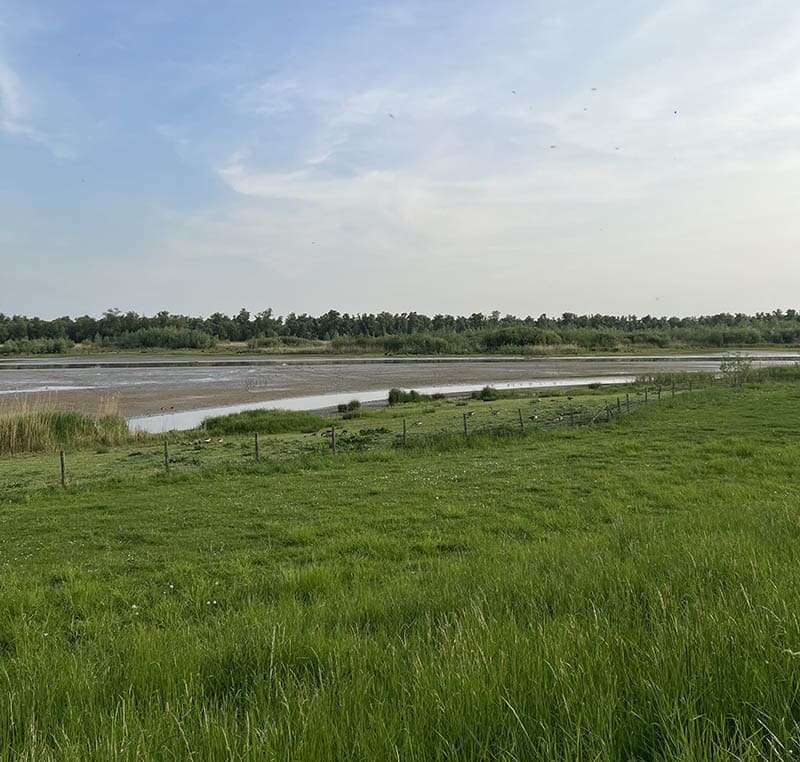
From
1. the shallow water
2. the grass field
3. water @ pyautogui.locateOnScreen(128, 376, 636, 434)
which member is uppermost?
the grass field

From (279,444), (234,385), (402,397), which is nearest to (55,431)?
(279,444)

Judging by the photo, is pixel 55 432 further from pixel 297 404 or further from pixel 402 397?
pixel 402 397

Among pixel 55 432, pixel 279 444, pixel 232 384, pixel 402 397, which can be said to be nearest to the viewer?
pixel 279 444

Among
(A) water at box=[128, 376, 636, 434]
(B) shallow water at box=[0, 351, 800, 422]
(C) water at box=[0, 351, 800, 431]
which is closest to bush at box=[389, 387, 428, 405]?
(A) water at box=[128, 376, 636, 434]

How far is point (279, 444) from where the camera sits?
28375 millimetres

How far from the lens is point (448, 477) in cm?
1730

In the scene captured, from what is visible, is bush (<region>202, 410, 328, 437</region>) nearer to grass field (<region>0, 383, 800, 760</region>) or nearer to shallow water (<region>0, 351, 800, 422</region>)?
shallow water (<region>0, 351, 800, 422</region>)

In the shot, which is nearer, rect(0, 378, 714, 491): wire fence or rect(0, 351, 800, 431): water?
rect(0, 378, 714, 491): wire fence

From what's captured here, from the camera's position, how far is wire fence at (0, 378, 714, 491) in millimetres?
22312

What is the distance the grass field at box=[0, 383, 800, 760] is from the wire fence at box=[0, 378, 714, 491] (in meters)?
9.96

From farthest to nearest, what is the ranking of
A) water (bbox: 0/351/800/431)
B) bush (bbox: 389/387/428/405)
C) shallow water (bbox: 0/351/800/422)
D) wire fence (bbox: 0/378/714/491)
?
shallow water (bbox: 0/351/800/422) → bush (bbox: 389/387/428/405) → water (bbox: 0/351/800/431) → wire fence (bbox: 0/378/714/491)

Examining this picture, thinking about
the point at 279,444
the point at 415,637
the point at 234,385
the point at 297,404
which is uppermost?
the point at 415,637

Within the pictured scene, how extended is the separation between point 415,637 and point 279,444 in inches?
988

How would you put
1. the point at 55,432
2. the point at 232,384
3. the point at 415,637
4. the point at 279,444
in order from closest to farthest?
the point at 415,637 → the point at 279,444 → the point at 55,432 → the point at 232,384
